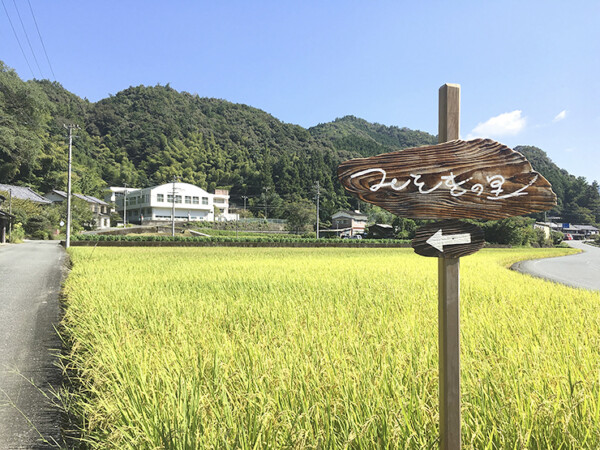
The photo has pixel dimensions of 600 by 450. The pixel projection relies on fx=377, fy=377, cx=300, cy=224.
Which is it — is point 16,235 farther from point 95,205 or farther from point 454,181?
point 454,181

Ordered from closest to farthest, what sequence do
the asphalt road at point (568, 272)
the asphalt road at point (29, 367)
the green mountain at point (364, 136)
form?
the asphalt road at point (29, 367), the asphalt road at point (568, 272), the green mountain at point (364, 136)

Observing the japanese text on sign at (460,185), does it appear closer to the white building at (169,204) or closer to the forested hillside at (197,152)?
the forested hillside at (197,152)

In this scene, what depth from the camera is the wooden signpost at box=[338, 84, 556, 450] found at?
6.41 ft

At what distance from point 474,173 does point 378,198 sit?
507mm

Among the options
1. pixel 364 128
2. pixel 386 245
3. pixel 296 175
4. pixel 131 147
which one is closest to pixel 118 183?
pixel 131 147

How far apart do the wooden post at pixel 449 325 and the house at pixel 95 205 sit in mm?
56946

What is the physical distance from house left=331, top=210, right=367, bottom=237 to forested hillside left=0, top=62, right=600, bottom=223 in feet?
7.03

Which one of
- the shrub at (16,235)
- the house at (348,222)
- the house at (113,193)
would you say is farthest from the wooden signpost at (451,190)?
the house at (113,193)

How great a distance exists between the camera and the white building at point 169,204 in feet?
213

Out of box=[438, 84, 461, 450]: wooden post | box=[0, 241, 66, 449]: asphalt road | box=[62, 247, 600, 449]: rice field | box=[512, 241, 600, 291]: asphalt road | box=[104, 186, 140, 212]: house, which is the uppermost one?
box=[104, 186, 140, 212]: house

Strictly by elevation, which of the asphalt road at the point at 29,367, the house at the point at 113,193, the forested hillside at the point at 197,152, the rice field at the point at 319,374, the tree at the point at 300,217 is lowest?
the asphalt road at the point at 29,367

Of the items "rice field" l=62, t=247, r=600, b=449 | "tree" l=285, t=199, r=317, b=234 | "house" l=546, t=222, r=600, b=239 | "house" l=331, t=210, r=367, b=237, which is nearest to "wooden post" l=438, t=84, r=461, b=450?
"rice field" l=62, t=247, r=600, b=449

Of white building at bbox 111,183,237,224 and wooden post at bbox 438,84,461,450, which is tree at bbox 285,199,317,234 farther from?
wooden post at bbox 438,84,461,450

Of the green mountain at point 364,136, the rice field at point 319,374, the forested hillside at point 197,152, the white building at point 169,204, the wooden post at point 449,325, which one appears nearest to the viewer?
the wooden post at point 449,325
